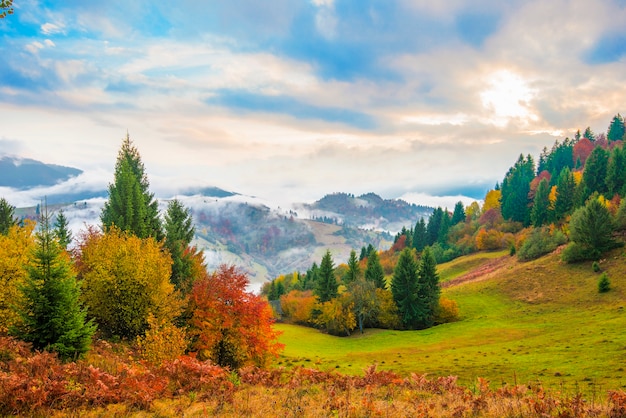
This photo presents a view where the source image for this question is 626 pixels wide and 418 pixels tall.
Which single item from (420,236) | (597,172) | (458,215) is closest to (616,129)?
(458,215)

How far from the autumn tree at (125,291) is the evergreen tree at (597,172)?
Answer: 11649 cm

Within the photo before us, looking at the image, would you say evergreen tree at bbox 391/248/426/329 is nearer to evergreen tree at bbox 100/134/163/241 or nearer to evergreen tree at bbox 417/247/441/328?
evergreen tree at bbox 417/247/441/328

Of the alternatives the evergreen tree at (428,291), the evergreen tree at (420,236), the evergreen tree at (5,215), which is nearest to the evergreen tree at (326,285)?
the evergreen tree at (428,291)

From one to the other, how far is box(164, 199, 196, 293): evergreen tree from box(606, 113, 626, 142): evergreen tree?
20149cm

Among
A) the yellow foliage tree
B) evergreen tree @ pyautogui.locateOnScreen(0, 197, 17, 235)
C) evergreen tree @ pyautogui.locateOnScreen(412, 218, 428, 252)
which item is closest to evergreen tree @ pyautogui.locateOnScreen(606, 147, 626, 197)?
evergreen tree @ pyautogui.locateOnScreen(412, 218, 428, 252)

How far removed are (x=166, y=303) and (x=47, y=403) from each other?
23266 millimetres

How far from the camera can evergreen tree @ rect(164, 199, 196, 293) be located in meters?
47.4

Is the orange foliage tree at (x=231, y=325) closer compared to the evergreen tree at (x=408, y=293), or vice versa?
the orange foliage tree at (x=231, y=325)

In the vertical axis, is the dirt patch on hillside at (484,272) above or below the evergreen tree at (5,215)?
below

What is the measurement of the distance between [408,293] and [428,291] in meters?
3.94

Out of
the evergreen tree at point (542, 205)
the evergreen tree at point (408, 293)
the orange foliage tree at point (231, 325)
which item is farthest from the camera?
the evergreen tree at point (542, 205)

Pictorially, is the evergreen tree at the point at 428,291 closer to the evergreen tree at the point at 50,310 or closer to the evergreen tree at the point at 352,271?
the evergreen tree at the point at 352,271

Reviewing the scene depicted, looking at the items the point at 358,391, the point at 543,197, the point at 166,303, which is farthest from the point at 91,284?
the point at 543,197

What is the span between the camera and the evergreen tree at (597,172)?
10592 centimetres
